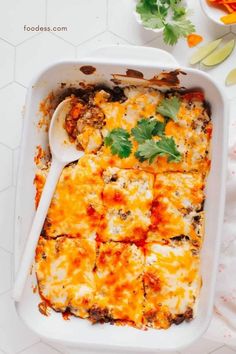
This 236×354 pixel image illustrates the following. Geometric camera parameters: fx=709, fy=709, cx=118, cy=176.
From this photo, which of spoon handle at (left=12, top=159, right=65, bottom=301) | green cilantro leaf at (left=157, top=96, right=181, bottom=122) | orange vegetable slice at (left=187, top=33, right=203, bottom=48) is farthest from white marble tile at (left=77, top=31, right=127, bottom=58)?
spoon handle at (left=12, top=159, right=65, bottom=301)

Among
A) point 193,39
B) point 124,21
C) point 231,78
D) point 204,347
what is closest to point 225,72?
point 231,78

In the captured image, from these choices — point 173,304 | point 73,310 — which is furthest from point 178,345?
point 73,310

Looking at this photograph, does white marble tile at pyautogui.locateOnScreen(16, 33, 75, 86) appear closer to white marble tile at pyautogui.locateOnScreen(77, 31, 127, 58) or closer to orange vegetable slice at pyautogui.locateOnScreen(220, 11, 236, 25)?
white marble tile at pyautogui.locateOnScreen(77, 31, 127, 58)

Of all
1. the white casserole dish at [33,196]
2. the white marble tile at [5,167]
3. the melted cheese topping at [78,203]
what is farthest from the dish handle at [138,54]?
the white marble tile at [5,167]

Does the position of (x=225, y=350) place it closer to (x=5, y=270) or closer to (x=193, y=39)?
(x=5, y=270)

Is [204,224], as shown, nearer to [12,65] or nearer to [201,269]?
[201,269]

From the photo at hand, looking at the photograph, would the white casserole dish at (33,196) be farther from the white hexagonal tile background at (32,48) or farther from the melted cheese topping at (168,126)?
the white hexagonal tile background at (32,48)
